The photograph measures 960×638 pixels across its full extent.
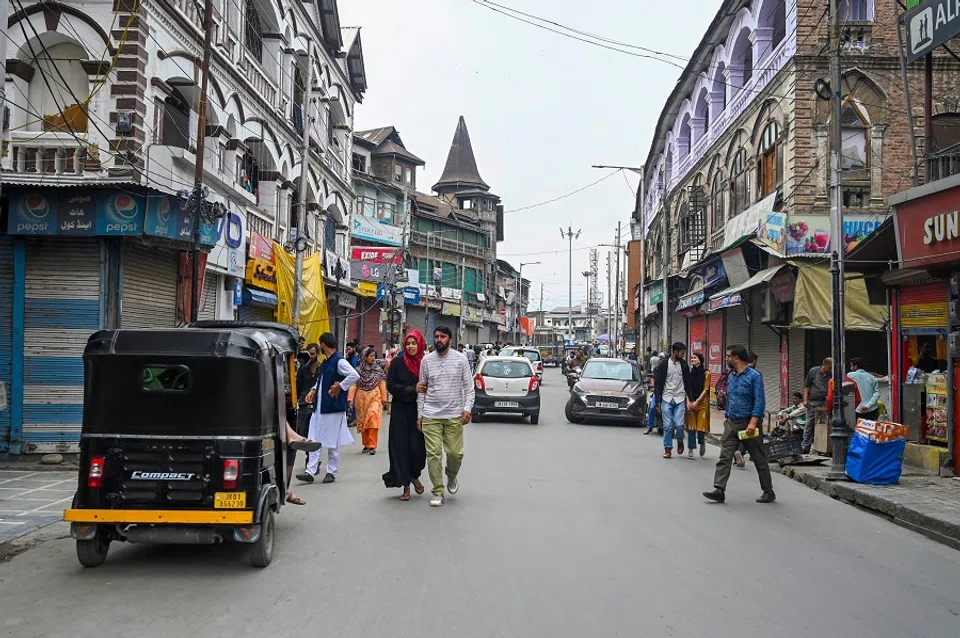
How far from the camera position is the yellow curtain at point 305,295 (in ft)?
71.5

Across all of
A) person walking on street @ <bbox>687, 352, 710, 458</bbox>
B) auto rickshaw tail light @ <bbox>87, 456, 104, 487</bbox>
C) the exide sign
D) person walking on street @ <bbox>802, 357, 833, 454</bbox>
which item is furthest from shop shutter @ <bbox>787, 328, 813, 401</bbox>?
auto rickshaw tail light @ <bbox>87, 456, 104, 487</bbox>

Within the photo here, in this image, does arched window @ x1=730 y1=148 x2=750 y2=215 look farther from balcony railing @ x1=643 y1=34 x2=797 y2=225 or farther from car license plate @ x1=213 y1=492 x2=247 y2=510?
car license plate @ x1=213 y1=492 x2=247 y2=510

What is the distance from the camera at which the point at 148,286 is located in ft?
48.0

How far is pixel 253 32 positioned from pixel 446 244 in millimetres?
41867

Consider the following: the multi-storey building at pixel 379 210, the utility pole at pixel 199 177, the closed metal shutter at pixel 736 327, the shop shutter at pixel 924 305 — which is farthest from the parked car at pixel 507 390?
the multi-storey building at pixel 379 210

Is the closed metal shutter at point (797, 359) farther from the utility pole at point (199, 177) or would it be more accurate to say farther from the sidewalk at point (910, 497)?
the utility pole at point (199, 177)

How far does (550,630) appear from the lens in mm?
5074

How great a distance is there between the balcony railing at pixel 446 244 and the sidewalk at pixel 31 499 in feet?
151

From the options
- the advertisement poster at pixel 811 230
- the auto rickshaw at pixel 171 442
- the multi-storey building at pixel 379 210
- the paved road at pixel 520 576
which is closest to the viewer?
the paved road at pixel 520 576

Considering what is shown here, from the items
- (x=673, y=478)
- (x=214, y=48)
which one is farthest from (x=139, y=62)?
(x=673, y=478)

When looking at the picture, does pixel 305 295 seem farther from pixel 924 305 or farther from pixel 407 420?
pixel 924 305

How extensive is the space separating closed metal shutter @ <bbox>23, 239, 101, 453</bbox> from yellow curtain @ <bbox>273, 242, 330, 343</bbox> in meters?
8.56

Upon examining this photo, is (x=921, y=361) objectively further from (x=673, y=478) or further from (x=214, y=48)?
(x=214, y=48)

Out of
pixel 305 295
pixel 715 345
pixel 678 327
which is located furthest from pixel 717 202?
A: pixel 305 295
